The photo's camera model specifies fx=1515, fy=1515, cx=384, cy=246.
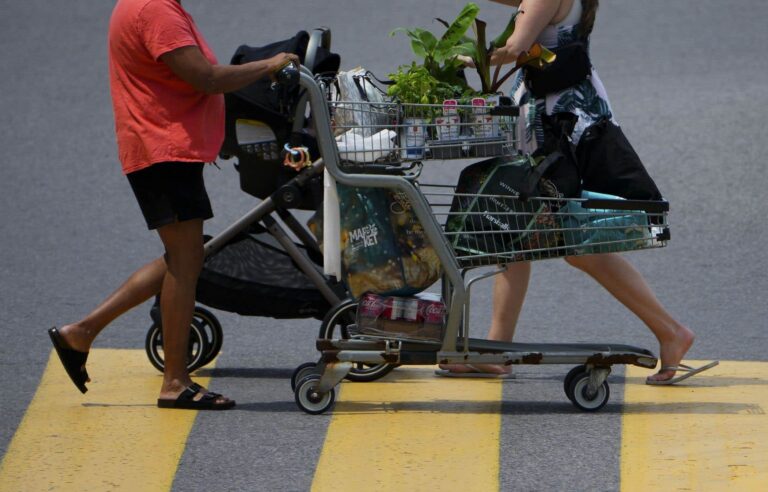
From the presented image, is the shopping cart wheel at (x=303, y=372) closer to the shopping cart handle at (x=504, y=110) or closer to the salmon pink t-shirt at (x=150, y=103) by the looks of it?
the salmon pink t-shirt at (x=150, y=103)

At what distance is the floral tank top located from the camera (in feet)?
20.7

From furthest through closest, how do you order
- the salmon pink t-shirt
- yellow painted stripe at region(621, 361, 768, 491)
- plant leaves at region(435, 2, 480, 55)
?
plant leaves at region(435, 2, 480, 55) → the salmon pink t-shirt → yellow painted stripe at region(621, 361, 768, 491)

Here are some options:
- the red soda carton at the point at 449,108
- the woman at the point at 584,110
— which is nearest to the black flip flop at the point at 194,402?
the woman at the point at 584,110

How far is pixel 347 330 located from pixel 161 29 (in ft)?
4.67

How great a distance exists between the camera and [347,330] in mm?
6156

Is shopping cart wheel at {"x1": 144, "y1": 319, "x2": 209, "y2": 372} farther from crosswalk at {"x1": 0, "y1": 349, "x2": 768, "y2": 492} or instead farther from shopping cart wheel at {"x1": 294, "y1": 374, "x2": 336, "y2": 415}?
shopping cart wheel at {"x1": 294, "y1": 374, "x2": 336, "y2": 415}

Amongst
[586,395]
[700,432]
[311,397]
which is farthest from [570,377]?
[311,397]

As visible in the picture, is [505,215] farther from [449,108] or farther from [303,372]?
[303,372]

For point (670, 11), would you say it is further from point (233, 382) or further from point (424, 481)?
point (424, 481)

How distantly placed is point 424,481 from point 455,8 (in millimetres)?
7954

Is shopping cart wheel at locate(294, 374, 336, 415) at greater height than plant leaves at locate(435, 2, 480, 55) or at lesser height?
lesser

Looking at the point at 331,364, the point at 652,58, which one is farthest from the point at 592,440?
the point at 652,58

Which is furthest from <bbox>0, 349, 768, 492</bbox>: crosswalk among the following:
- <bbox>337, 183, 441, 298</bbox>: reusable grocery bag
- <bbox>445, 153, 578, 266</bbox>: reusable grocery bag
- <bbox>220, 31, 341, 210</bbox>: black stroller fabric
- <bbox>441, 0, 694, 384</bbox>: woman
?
<bbox>220, 31, 341, 210</bbox>: black stroller fabric

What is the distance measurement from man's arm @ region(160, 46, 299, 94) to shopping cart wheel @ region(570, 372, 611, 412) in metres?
1.68
